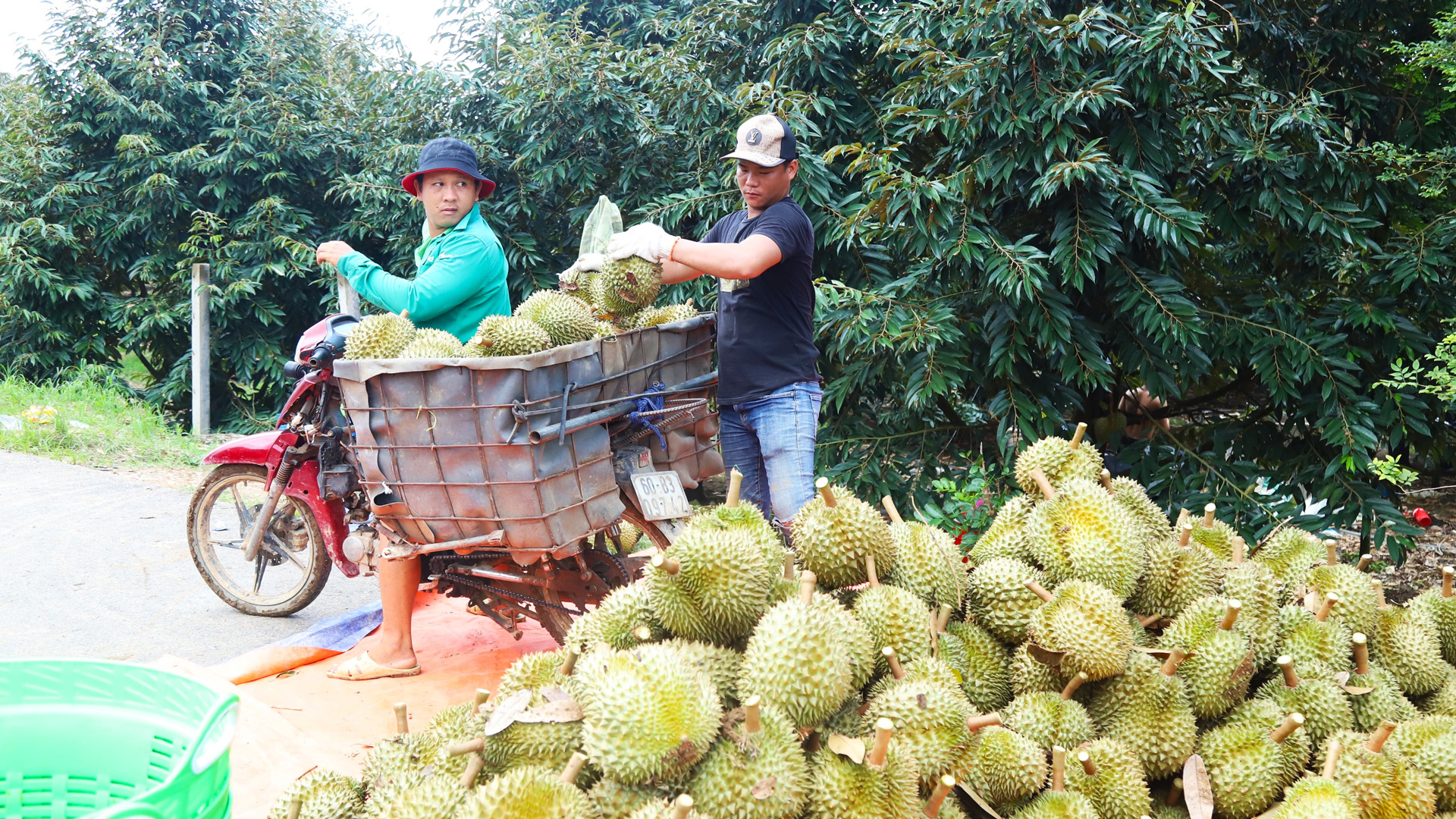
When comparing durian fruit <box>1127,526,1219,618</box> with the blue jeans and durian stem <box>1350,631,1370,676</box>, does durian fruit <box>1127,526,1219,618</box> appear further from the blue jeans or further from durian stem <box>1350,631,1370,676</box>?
the blue jeans

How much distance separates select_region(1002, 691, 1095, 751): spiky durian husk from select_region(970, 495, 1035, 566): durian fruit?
1.37ft

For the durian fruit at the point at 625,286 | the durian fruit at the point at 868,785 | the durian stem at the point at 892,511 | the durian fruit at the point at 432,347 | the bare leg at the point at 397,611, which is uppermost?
the durian fruit at the point at 625,286

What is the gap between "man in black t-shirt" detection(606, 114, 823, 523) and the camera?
317 centimetres

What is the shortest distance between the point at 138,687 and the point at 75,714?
10 cm

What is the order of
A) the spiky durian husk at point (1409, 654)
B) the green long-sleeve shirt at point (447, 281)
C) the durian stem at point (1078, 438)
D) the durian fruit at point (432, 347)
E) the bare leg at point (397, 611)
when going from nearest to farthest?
the spiky durian husk at point (1409, 654)
the durian stem at point (1078, 438)
the durian fruit at point (432, 347)
the green long-sleeve shirt at point (447, 281)
the bare leg at point (397, 611)

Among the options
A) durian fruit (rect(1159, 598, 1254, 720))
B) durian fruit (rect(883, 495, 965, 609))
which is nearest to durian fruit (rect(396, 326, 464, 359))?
durian fruit (rect(883, 495, 965, 609))

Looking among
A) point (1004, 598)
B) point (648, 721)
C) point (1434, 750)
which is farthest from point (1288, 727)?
point (648, 721)

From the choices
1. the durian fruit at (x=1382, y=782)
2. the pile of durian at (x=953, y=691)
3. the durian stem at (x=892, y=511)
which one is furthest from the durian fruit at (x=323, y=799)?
the durian fruit at (x=1382, y=782)

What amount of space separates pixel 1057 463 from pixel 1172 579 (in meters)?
0.42

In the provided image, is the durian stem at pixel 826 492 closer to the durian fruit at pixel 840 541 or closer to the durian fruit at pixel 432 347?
the durian fruit at pixel 840 541

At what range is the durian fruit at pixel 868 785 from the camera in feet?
4.94

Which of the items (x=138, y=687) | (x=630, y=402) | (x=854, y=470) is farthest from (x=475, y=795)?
(x=854, y=470)

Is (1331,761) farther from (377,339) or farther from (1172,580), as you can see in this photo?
(377,339)

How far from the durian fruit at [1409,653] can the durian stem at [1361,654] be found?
0.50 ft
